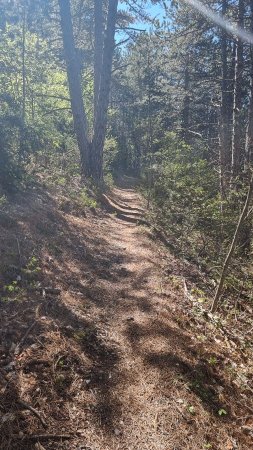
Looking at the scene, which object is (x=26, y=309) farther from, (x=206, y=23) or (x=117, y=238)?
(x=206, y=23)

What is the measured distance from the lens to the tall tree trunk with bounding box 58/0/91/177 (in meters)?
12.2

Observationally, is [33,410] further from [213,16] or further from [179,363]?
[213,16]

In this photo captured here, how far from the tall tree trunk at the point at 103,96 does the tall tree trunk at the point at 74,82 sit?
1.12 ft

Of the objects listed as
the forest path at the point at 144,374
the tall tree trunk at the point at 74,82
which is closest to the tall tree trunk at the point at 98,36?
the tall tree trunk at the point at 74,82

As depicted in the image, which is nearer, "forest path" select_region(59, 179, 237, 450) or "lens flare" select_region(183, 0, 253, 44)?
"forest path" select_region(59, 179, 237, 450)

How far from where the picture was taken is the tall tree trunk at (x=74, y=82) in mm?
12201

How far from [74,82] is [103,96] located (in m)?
1.19

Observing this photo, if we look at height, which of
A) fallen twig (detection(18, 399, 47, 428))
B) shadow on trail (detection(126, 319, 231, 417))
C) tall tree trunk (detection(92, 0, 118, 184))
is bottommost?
shadow on trail (detection(126, 319, 231, 417))

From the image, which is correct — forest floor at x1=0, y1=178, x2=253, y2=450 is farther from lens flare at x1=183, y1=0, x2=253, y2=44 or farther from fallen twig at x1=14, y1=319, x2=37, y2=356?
lens flare at x1=183, y1=0, x2=253, y2=44

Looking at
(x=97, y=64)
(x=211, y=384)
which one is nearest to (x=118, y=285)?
(x=211, y=384)

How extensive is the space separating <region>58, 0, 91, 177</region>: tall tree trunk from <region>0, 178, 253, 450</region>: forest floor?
23.3 feet

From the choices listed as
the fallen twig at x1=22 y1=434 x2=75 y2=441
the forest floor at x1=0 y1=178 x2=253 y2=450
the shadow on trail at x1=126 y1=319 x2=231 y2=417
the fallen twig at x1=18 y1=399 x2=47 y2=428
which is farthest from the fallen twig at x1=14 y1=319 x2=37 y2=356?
the shadow on trail at x1=126 y1=319 x2=231 y2=417

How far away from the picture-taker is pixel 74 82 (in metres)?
12.8

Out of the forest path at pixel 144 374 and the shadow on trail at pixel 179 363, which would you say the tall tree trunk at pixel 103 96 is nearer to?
the forest path at pixel 144 374
